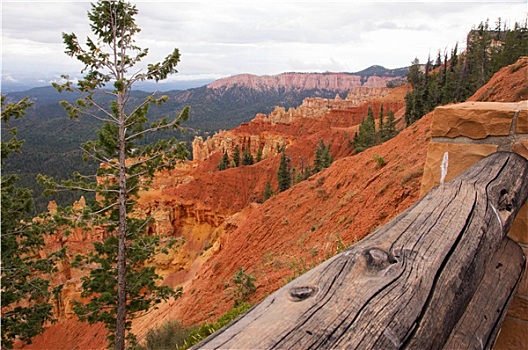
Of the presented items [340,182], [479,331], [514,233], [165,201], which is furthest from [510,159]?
[165,201]

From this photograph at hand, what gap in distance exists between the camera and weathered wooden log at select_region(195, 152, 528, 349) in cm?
87

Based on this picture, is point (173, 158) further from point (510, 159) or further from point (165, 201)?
point (165, 201)

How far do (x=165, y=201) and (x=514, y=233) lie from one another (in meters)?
36.6

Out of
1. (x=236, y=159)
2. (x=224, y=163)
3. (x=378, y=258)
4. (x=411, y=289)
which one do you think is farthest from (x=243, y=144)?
(x=411, y=289)

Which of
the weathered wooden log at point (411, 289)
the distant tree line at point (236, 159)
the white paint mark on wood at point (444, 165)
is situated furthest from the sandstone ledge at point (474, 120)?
the distant tree line at point (236, 159)

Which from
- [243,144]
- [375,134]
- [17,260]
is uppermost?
[375,134]

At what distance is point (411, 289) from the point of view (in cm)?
105

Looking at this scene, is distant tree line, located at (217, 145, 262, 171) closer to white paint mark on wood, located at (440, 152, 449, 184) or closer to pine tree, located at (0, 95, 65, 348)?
pine tree, located at (0, 95, 65, 348)

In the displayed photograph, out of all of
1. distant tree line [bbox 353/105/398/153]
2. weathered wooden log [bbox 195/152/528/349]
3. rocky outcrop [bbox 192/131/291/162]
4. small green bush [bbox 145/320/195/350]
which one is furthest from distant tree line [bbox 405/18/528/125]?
weathered wooden log [bbox 195/152/528/349]

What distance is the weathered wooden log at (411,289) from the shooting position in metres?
0.87

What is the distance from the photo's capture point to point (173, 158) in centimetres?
1191

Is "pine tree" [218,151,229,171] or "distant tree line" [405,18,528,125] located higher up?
"distant tree line" [405,18,528,125]

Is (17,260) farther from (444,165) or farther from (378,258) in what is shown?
(378,258)

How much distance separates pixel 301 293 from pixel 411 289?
1.10 feet
